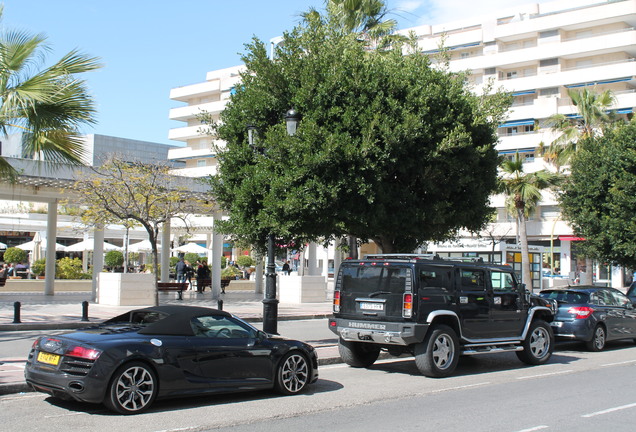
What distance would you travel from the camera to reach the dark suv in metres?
11.0

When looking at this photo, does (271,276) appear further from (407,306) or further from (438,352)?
(438,352)

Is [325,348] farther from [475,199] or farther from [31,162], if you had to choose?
[31,162]

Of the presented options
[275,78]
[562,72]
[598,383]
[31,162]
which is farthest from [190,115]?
[598,383]

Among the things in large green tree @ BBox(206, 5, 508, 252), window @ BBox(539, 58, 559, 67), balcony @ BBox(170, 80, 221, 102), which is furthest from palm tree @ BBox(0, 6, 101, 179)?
balcony @ BBox(170, 80, 221, 102)

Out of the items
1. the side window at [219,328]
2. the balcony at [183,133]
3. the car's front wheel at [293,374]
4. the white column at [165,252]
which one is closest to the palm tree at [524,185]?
the white column at [165,252]

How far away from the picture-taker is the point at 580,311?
50.5ft

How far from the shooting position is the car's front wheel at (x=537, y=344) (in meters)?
13.0

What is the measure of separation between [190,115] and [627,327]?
64.7 meters

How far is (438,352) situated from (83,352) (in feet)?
19.5

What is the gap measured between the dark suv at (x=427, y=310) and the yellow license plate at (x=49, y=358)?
17.2ft

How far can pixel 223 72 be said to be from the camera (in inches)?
3039

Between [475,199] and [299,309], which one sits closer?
[475,199]

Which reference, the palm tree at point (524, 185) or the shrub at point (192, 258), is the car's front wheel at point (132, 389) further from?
the shrub at point (192, 258)

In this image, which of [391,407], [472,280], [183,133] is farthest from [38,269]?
[183,133]
